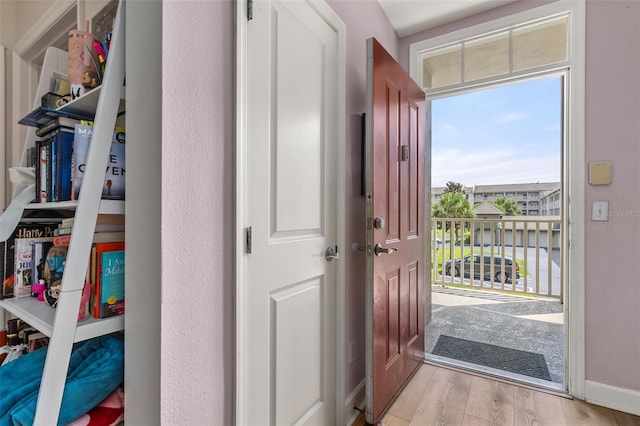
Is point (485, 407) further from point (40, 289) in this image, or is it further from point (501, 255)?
point (501, 255)

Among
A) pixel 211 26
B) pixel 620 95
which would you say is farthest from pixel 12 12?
pixel 620 95

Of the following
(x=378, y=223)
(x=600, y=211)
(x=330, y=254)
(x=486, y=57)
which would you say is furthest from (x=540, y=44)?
(x=330, y=254)

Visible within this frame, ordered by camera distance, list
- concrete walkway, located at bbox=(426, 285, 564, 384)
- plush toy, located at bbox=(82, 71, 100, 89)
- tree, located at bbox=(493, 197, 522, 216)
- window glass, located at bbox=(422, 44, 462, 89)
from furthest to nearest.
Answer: tree, located at bbox=(493, 197, 522, 216), concrete walkway, located at bbox=(426, 285, 564, 384), window glass, located at bbox=(422, 44, 462, 89), plush toy, located at bbox=(82, 71, 100, 89)

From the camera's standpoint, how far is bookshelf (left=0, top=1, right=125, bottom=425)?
2.24ft

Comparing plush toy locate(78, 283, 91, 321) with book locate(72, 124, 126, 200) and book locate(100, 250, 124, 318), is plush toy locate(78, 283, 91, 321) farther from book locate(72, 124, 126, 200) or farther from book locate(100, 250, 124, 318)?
book locate(72, 124, 126, 200)

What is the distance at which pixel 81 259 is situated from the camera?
2.40 ft

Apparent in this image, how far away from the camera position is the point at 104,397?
808 mm

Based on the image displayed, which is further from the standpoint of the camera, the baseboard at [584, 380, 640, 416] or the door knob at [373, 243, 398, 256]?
the baseboard at [584, 380, 640, 416]

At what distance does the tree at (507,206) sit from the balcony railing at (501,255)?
35 centimetres

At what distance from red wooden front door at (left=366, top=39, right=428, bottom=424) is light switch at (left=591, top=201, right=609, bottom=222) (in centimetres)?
101

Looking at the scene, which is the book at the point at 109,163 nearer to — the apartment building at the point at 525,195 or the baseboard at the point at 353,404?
the baseboard at the point at 353,404

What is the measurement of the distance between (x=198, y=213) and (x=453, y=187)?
4383 millimetres

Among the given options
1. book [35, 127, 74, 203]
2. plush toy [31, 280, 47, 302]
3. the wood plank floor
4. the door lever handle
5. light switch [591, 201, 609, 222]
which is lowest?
the wood plank floor

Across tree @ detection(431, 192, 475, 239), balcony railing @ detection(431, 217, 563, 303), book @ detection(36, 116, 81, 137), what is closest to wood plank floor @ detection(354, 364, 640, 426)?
book @ detection(36, 116, 81, 137)
